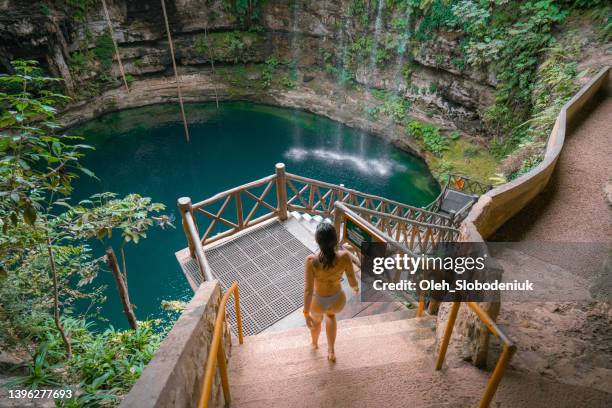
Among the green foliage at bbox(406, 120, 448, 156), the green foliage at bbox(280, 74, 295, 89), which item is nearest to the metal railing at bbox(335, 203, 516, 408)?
the green foliage at bbox(406, 120, 448, 156)

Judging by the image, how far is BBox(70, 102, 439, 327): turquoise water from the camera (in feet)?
43.8

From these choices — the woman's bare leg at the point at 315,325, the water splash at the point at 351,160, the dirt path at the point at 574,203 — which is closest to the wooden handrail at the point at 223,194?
the woman's bare leg at the point at 315,325

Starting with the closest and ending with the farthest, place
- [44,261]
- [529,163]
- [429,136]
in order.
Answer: [44,261] < [529,163] < [429,136]

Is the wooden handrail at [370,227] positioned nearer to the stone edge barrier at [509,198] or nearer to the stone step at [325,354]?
the stone step at [325,354]

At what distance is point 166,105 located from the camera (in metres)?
19.6

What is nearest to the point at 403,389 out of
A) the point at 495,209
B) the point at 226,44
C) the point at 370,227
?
the point at 370,227

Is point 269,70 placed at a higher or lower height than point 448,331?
lower

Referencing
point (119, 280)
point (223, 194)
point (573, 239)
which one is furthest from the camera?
point (223, 194)

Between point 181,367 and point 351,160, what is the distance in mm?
14282

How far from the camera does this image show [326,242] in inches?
116

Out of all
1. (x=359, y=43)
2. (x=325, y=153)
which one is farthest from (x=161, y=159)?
(x=359, y=43)

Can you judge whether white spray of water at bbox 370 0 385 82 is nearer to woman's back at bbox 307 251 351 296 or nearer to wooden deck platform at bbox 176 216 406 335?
wooden deck platform at bbox 176 216 406 335

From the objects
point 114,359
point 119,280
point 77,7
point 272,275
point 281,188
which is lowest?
point 272,275

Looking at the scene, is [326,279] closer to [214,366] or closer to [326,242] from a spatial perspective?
[326,242]
